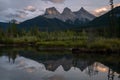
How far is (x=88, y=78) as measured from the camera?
22.5m

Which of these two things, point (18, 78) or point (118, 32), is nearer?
point (18, 78)

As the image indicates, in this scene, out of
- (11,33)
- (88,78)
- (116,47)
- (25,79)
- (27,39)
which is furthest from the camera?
(11,33)

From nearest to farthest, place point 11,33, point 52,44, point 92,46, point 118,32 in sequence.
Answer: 1. point 92,46
2. point 52,44
3. point 118,32
4. point 11,33

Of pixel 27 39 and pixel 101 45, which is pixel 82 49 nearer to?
pixel 101 45

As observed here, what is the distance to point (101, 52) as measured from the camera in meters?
52.3

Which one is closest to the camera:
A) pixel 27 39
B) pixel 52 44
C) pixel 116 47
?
pixel 116 47

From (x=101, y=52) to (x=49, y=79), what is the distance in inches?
1284

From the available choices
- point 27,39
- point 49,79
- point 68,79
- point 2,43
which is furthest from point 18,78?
point 27,39

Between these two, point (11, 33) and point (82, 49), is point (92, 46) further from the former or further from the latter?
point (11, 33)

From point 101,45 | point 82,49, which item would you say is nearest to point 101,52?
point 101,45

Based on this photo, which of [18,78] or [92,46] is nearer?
[18,78]

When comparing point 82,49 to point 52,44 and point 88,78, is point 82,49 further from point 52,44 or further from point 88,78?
point 88,78

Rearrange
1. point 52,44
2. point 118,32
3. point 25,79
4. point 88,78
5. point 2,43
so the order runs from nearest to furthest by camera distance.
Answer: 1. point 25,79
2. point 88,78
3. point 52,44
4. point 118,32
5. point 2,43

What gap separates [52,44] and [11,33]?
82904mm
